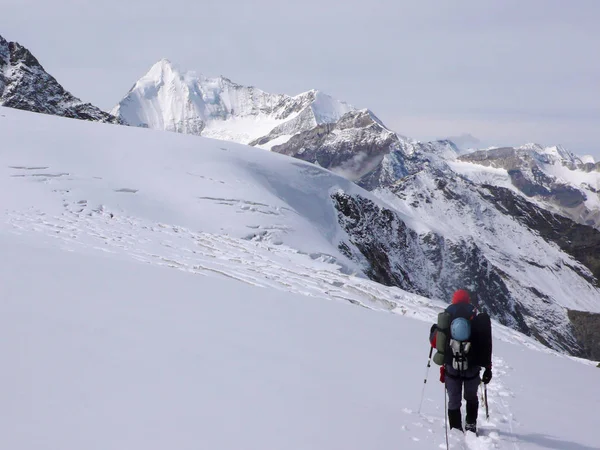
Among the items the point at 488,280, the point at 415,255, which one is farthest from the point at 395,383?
the point at 488,280

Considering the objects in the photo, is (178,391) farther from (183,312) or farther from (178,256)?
(178,256)

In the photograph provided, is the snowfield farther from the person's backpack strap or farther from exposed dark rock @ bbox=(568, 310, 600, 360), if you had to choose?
exposed dark rock @ bbox=(568, 310, 600, 360)

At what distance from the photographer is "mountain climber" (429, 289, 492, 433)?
736 centimetres

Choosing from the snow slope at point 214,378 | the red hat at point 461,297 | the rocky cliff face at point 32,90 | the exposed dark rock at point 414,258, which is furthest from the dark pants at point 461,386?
the rocky cliff face at point 32,90

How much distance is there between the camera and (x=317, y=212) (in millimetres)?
44656

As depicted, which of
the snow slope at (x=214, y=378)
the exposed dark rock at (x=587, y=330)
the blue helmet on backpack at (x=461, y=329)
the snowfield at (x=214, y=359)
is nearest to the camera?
the snow slope at (x=214, y=378)

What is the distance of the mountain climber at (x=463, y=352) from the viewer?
24.1 feet

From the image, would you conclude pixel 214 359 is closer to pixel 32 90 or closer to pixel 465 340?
pixel 465 340

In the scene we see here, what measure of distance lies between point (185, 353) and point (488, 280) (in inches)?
6171

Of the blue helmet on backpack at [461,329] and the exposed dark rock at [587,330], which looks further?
the exposed dark rock at [587,330]

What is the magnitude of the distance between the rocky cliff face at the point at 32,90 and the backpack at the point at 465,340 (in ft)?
394

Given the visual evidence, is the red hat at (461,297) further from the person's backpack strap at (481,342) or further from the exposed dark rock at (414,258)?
the exposed dark rock at (414,258)

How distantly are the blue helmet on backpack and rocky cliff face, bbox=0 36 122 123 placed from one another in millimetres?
120310

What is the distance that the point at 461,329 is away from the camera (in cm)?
733
